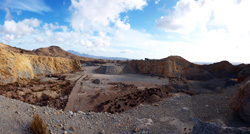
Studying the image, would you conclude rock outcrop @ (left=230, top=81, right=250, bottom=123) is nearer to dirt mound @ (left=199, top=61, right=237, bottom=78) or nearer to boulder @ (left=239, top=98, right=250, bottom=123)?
boulder @ (left=239, top=98, right=250, bottom=123)

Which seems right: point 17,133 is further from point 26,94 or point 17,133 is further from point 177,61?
point 177,61

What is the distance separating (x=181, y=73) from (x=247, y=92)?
26941mm

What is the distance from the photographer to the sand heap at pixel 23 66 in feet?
59.6

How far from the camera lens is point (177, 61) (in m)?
33.9

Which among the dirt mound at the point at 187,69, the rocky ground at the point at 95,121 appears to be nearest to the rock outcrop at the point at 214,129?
the rocky ground at the point at 95,121

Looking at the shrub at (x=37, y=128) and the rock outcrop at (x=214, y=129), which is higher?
the rock outcrop at (x=214, y=129)

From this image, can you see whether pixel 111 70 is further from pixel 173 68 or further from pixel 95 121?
pixel 95 121

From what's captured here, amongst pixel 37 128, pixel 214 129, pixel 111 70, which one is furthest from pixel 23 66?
pixel 214 129

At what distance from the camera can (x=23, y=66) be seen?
22016mm

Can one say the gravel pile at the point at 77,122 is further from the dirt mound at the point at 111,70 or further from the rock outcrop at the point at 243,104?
the dirt mound at the point at 111,70

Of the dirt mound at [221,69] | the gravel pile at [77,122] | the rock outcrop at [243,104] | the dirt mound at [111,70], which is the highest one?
the dirt mound at [221,69]

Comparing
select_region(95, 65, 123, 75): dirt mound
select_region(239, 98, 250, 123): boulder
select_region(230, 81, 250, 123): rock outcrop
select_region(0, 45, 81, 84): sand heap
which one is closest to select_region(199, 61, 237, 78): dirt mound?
select_region(95, 65, 123, 75): dirt mound

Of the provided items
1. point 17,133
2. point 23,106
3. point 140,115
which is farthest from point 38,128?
point 140,115

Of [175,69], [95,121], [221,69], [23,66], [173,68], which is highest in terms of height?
[221,69]
